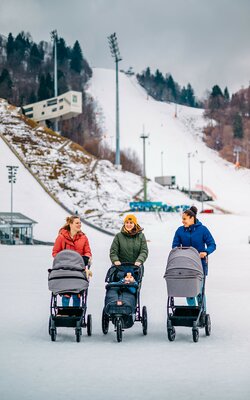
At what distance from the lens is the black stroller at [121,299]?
308 inches

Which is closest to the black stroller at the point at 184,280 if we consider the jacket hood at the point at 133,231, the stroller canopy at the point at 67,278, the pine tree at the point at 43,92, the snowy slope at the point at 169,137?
the jacket hood at the point at 133,231

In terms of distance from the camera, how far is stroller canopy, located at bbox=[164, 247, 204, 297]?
7.82m

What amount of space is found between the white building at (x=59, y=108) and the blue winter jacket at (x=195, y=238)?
72861 mm

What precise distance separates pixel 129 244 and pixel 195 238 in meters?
0.86

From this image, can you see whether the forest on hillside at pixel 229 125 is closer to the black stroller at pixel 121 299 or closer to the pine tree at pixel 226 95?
the pine tree at pixel 226 95

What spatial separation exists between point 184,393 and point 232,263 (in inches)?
670

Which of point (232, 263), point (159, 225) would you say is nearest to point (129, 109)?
point (159, 225)

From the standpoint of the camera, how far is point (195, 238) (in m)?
8.49

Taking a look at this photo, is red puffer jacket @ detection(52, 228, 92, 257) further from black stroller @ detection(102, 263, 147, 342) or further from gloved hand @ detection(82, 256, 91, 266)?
black stroller @ detection(102, 263, 147, 342)

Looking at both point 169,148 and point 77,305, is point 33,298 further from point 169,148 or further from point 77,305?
point 169,148

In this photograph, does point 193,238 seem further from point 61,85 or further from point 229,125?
point 229,125

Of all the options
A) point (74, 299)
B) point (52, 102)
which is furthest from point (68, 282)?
point (52, 102)

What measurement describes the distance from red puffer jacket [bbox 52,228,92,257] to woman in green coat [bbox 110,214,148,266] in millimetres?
386

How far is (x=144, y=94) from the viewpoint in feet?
525
